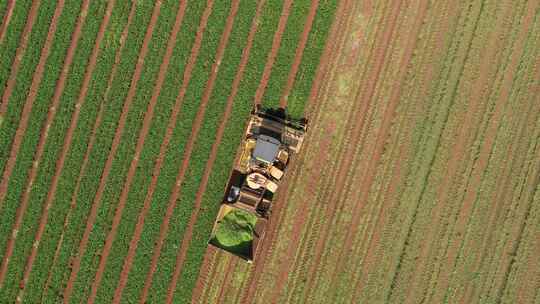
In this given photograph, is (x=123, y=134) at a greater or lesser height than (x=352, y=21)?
lesser

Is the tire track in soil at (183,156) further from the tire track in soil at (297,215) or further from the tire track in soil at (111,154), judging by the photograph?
the tire track in soil at (297,215)

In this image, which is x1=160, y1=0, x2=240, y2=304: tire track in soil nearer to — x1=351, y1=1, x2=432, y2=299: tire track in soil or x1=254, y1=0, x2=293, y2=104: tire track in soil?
x1=254, y1=0, x2=293, y2=104: tire track in soil

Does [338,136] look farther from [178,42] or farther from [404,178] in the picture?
[178,42]

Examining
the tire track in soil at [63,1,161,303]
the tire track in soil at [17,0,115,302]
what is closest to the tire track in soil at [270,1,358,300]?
the tire track in soil at [63,1,161,303]

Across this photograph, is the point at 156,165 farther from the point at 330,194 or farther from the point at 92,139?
the point at 330,194

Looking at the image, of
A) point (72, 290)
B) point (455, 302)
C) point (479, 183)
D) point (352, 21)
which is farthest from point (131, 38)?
point (455, 302)

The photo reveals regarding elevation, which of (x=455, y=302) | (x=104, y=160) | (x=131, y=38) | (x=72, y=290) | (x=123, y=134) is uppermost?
(x=131, y=38)
